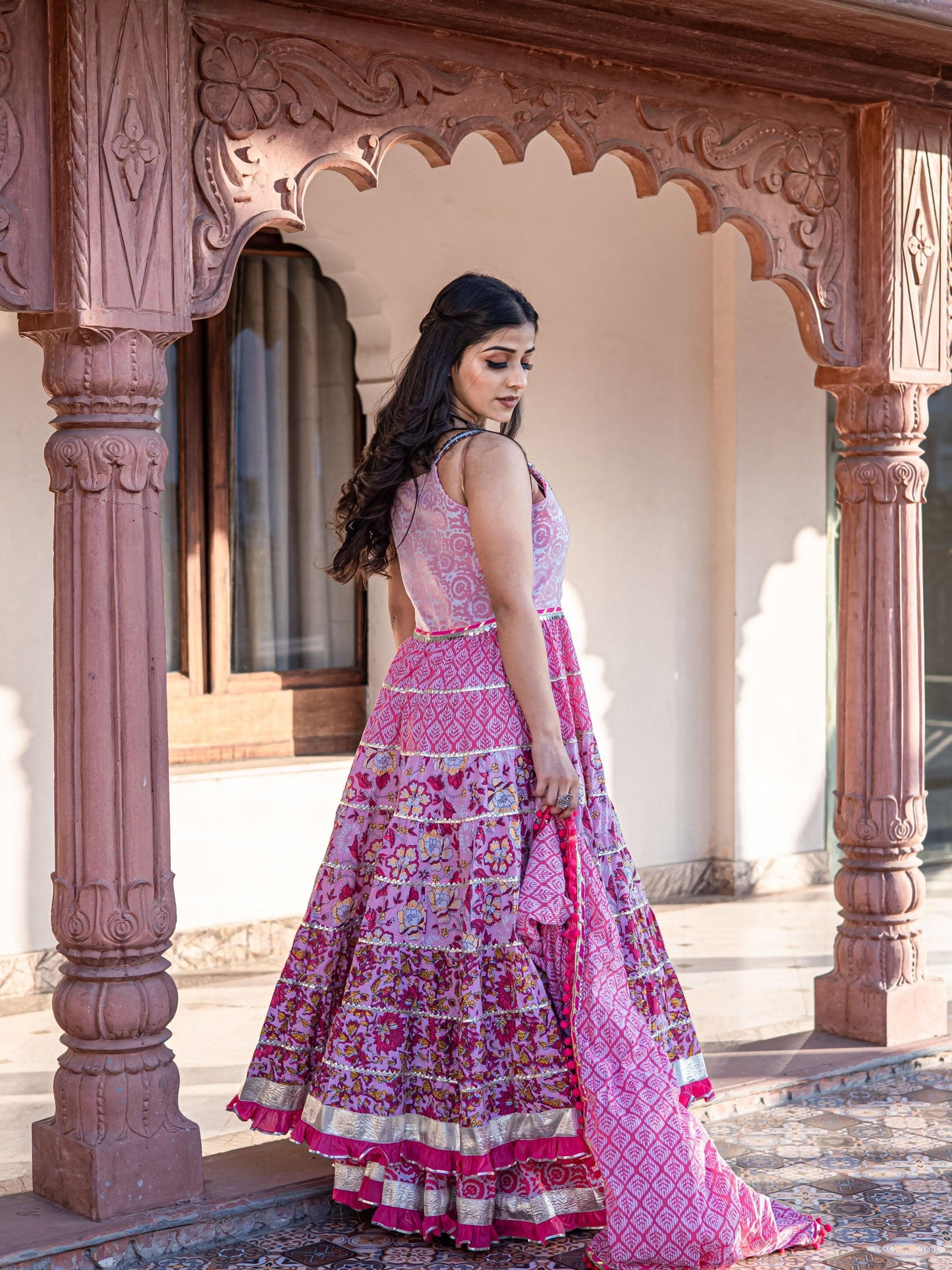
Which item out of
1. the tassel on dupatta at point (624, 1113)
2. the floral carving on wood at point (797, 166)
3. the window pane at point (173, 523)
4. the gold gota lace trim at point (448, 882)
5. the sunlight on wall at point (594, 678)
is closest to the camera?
the tassel on dupatta at point (624, 1113)

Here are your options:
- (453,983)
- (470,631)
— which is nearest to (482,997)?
(453,983)

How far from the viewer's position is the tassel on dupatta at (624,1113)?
3143 millimetres

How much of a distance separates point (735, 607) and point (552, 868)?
389cm

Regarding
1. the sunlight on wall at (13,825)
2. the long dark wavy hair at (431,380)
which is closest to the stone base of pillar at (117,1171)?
the long dark wavy hair at (431,380)

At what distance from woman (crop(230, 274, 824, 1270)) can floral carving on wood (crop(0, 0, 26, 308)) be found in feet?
2.65

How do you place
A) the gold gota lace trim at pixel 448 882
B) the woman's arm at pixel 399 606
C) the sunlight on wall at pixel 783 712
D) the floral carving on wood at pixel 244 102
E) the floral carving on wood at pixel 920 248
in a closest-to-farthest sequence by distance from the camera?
the gold gota lace trim at pixel 448 882, the floral carving on wood at pixel 244 102, the woman's arm at pixel 399 606, the floral carving on wood at pixel 920 248, the sunlight on wall at pixel 783 712

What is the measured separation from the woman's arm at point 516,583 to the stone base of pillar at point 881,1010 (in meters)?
1.75

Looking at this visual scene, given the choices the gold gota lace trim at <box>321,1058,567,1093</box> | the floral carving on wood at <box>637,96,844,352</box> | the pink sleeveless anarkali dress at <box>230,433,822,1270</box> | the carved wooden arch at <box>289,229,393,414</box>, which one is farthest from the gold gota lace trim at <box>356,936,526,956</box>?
the carved wooden arch at <box>289,229,393,414</box>

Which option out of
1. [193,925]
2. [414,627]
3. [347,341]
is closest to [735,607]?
[347,341]

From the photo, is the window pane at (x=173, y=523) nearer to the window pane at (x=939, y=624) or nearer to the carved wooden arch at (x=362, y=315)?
the carved wooden arch at (x=362, y=315)

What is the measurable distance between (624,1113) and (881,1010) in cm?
171

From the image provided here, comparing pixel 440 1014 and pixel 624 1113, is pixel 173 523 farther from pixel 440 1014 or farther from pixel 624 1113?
pixel 624 1113

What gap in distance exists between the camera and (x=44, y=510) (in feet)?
17.8

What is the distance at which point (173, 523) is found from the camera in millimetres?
6008
